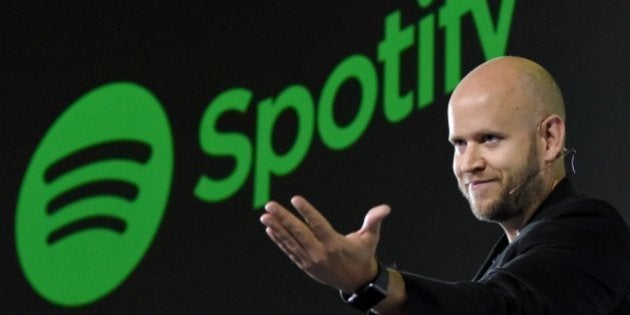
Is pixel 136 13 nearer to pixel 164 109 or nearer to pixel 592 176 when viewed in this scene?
pixel 164 109

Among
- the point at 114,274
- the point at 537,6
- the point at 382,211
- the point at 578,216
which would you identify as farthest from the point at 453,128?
the point at 537,6

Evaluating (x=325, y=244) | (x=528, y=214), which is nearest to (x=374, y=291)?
(x=325, y=244)

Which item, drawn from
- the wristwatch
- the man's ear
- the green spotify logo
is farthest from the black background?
the wristwatch

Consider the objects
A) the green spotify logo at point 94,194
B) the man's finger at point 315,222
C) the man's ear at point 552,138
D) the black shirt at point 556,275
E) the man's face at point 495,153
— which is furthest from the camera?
the green spotify logo at point 94,194

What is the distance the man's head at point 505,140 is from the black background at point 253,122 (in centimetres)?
178

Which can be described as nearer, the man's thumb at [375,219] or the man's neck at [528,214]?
the man's thumb at [375,219]

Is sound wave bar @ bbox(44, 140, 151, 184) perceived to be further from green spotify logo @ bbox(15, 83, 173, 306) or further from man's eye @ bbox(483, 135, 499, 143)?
man's eye @ bbox(483, 135, 499, 143)

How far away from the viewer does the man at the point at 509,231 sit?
1564mm

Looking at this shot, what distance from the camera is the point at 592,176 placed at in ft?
16.4

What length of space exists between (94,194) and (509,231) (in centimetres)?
183

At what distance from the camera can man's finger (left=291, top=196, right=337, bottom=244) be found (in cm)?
151

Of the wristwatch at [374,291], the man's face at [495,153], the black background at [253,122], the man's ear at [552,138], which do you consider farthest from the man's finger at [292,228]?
the black background at [253,122]

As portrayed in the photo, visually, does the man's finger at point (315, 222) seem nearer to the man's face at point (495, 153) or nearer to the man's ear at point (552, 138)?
the man's face at point (495, 153)

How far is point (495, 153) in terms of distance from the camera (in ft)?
7.22
